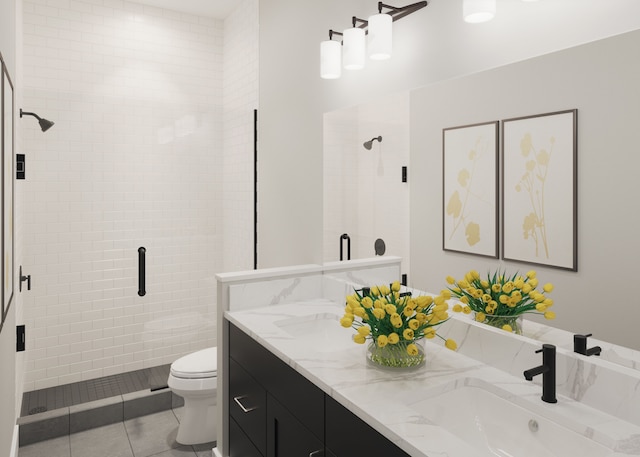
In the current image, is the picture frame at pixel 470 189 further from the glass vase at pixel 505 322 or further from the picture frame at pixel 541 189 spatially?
the glass vase at pixel 505 322

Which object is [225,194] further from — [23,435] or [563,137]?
[563,137]

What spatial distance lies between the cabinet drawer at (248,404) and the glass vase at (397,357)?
23.6 inches

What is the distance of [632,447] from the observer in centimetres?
106

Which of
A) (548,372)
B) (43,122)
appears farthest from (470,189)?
(43,122)

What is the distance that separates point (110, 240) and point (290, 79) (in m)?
1.61

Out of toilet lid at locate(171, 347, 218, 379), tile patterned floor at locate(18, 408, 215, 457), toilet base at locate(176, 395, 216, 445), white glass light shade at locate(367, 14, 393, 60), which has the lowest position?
tile patterned floor at locate(18, 408, 215, 457)

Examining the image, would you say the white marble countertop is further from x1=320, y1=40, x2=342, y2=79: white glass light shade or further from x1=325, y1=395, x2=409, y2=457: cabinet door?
x1=320, y1=40, x2=342, y2=79: white glass light shade

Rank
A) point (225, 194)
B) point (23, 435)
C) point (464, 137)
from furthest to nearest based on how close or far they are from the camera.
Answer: point (225, 194), point (23, 435), point (464, 137)

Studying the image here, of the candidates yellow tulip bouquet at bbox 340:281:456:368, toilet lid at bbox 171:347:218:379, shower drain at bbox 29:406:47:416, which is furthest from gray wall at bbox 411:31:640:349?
shower drain at bbox 29:406:47:416

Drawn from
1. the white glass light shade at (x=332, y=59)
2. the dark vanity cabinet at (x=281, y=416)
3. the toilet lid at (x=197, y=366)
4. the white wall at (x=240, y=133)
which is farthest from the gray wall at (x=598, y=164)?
the white wall at (x=240, y=133)

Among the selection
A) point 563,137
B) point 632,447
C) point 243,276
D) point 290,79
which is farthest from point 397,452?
point 290,79

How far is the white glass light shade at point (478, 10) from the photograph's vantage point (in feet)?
5.12

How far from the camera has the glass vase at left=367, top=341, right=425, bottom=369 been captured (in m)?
1.50

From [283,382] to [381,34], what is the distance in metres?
1.47
